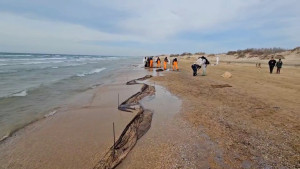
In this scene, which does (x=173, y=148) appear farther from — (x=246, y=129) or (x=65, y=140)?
(x=65, y=140)

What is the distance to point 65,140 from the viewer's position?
457cm

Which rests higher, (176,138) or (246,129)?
(246,129)

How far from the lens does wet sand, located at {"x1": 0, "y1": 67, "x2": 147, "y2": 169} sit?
3.69 meters

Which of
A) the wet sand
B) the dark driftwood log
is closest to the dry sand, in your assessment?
the dark driftwood log

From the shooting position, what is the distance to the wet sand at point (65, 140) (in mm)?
3693

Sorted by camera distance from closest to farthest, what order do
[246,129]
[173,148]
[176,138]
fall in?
[173,148] → [176,138] → [246,129]

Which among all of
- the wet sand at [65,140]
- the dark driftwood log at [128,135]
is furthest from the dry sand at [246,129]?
the wet sand at [65,140]

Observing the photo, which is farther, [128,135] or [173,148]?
[128,135]

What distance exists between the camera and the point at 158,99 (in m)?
8.38

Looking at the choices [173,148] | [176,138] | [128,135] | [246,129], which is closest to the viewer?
[173,148]

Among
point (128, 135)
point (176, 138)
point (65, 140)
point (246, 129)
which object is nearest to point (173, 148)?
point (176, 138)

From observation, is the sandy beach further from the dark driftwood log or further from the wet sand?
the dark driftwood log

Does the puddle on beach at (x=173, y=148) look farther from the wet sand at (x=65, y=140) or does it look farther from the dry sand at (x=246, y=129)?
the wet sand at (x=65, y=140)

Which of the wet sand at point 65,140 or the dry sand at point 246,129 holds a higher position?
the dry sand at point 246,129
